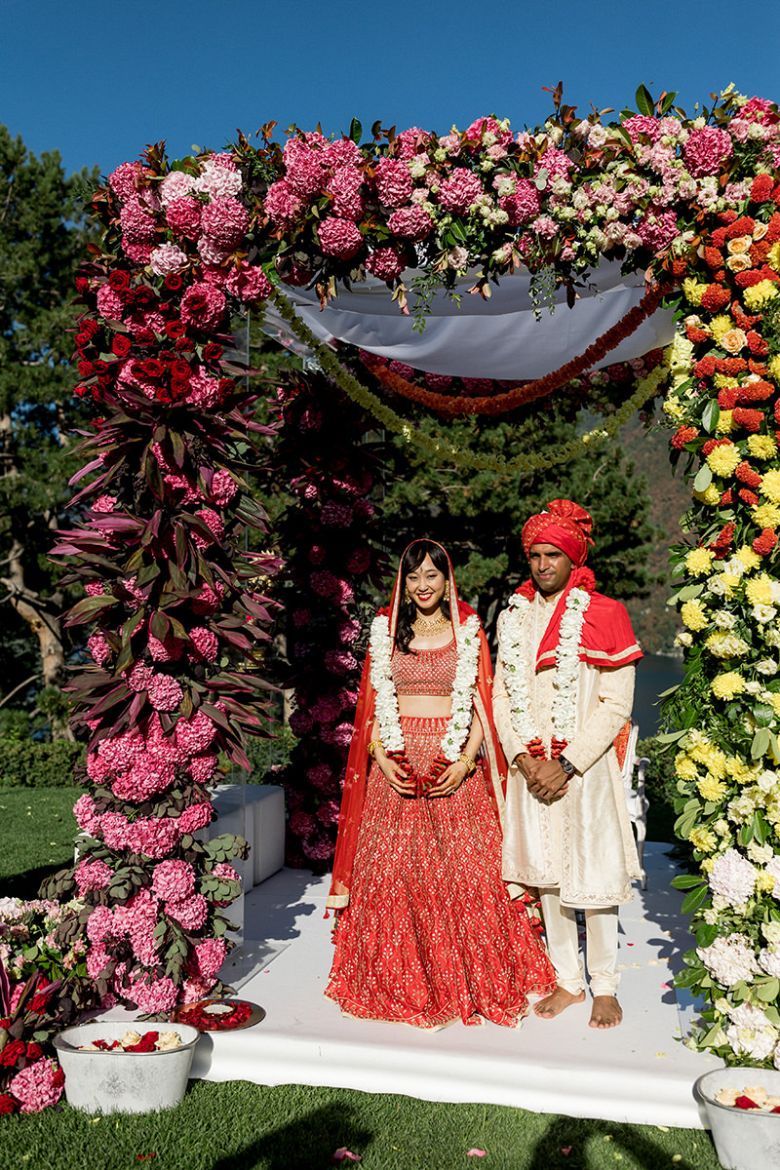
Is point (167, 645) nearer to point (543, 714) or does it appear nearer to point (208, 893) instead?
point (208, 893)

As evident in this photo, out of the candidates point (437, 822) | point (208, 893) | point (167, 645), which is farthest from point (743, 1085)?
point (167, 645)

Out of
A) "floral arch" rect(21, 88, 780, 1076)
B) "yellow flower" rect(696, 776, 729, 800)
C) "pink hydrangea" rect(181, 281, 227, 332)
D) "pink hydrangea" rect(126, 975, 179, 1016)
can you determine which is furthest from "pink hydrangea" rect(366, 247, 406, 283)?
"pink hydrangea" rect(126, 975, 179, 1016)

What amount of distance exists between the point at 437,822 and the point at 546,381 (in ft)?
8.98

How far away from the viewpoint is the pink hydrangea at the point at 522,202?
14.0 ft

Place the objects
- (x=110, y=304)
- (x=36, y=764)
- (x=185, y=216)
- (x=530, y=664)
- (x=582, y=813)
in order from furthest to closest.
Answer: (x=36, y=764)
(x=530, y=664)
(x=582, y=813)
(x=110, y=304)
(x=185, y=216)

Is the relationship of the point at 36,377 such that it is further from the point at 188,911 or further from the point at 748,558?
the point at 748,558

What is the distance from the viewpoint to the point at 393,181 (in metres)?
4.30

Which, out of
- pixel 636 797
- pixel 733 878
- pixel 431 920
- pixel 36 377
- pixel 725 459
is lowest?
pixel 636 797

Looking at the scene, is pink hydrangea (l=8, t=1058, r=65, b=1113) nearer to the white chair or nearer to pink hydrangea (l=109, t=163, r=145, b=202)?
pink hydrangea (l=109, t=163, r=145, b=202)

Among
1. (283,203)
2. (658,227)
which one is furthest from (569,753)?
(283,203)

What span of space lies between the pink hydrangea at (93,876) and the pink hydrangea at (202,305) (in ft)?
7.76

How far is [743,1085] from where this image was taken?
12.0ft

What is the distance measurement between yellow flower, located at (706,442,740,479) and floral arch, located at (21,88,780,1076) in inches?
0.5

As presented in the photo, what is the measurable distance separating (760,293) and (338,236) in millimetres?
1669
